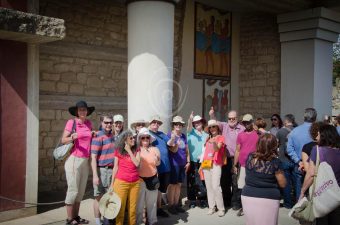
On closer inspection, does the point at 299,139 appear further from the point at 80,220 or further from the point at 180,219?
the point at 80,220

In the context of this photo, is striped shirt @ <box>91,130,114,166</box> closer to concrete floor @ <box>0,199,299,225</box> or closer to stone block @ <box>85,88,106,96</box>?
concrete floor @ <box>0,199,299,225</box>

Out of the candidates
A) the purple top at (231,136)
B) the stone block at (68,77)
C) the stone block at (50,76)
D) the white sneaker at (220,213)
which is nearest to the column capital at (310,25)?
the purple top at (231,136)

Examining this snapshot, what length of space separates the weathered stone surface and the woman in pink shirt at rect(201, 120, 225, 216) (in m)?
2.71

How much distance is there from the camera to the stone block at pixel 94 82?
8.45 meters

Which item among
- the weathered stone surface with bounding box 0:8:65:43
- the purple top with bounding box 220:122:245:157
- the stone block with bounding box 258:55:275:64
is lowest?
the purple top with bounding box 220:122:245:157

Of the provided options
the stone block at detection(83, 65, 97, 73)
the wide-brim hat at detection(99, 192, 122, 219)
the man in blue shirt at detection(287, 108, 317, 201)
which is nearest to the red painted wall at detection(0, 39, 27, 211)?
the wide-brim hat at detection(99, 192, 122, 219)

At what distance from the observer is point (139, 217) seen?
5.30 m

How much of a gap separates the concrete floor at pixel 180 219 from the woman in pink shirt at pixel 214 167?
190 millimetres

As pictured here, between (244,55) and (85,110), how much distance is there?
7548 millimetres

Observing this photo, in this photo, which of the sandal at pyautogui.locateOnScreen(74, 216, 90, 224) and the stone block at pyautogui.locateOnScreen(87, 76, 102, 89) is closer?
the sandal at pyautogui.locateOnScreen(74, 216, 90, 224)

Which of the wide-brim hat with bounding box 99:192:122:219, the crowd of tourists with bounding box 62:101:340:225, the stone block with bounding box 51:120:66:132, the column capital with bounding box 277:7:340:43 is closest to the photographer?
the crowd of tourists with bounding box 62:101:340:225

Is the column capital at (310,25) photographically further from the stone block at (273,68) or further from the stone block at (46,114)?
the stone block at (46,114)

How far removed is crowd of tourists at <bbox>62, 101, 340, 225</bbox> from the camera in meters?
3.99

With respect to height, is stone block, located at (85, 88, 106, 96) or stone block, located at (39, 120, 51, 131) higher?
stone block, located at (85, 88, 106, 96)
